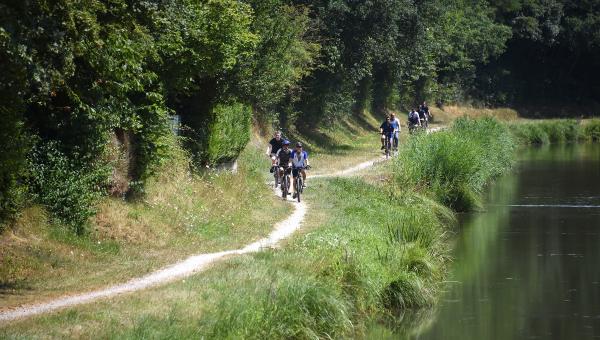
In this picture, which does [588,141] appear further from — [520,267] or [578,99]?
[520,267]

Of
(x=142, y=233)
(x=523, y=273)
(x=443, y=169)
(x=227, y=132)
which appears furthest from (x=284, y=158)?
(x=142, y=233)

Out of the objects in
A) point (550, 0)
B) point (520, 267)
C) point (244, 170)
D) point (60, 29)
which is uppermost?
point (550, 0)

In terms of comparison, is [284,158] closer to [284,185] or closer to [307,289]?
[284,185]

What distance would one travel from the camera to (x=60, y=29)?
552 inches

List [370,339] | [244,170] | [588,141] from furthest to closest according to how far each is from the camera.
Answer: [588,141] → [244,170] → [370,339]

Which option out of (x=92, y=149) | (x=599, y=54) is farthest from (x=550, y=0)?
(x=92, y=149)

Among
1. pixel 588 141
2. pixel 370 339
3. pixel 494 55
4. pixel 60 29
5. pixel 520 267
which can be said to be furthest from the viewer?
pixel 494 55

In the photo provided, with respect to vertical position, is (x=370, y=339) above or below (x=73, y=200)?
below

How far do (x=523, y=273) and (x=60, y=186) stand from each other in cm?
1094

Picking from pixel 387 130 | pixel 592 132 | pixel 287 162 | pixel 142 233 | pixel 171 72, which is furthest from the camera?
pixel 592 132

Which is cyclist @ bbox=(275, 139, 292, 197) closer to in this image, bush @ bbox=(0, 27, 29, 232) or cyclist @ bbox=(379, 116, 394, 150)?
bush @ bbox=(0, 27, 29, 232)

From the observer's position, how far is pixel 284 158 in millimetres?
27438

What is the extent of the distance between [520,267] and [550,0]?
203 ft

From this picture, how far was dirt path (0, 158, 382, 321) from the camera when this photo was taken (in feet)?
44.1
